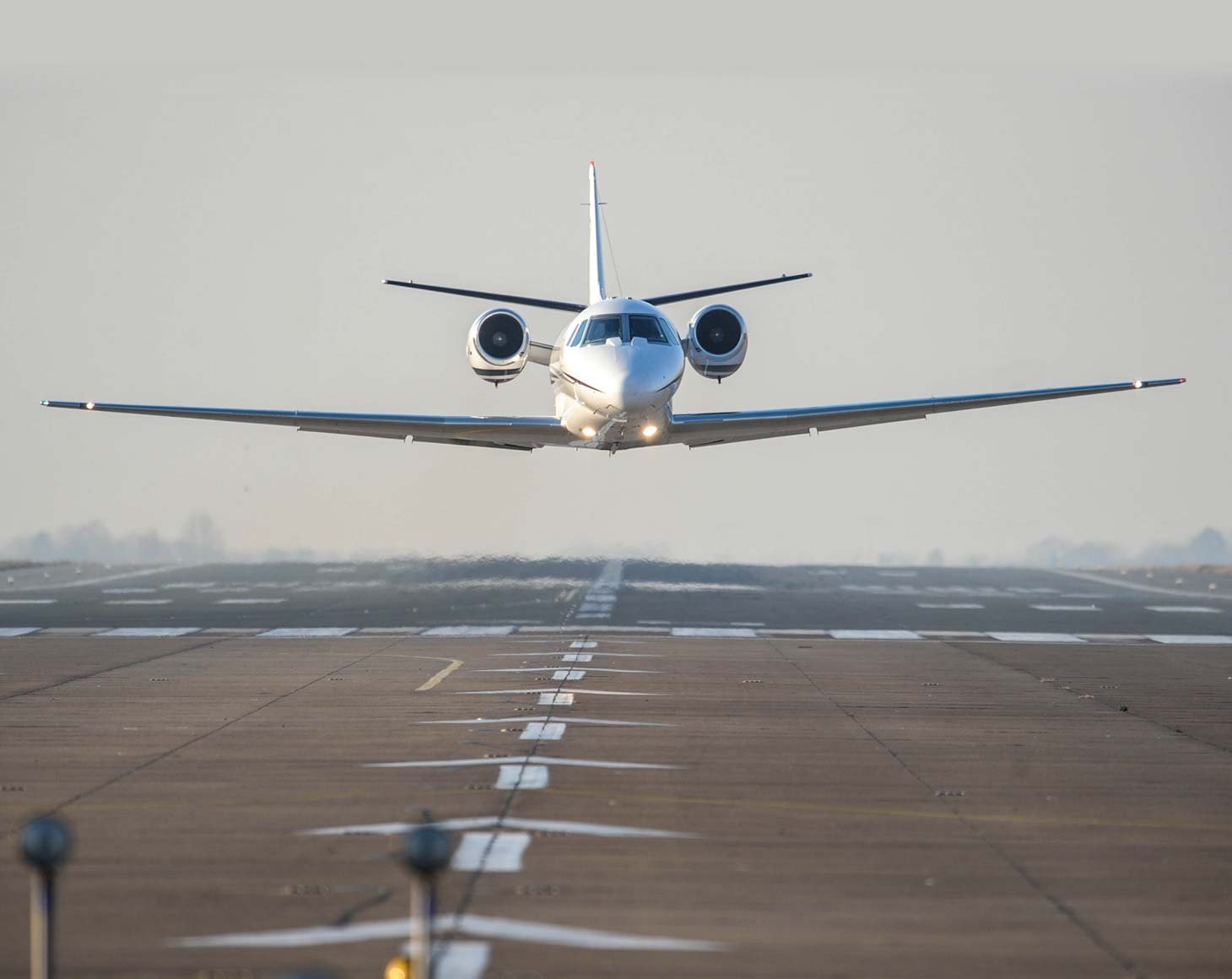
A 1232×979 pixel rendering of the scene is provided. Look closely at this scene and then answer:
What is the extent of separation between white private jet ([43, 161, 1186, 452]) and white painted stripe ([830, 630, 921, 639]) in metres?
5.31

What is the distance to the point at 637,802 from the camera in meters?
14.1

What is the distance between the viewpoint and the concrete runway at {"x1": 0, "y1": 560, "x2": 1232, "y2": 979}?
30.8 ft

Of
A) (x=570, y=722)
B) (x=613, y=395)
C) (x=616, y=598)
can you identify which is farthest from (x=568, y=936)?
(x=616, y=598)

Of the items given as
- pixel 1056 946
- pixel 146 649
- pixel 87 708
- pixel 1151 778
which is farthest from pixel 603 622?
pixel 1056 946

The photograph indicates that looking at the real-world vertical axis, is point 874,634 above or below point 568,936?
above

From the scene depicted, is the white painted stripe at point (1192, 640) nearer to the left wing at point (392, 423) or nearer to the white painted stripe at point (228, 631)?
the left wing at point (392, 423)

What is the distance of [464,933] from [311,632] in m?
28.6

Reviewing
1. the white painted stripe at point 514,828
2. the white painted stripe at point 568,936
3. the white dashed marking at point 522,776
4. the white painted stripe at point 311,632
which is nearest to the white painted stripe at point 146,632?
the white painted stripe at point 311,632

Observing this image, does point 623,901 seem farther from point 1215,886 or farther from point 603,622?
point 603,622

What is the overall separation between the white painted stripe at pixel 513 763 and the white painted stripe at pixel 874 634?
2067cm

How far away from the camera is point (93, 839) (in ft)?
40.2

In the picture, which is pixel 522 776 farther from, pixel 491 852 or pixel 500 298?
pixel 500 298

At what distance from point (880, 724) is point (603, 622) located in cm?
1977

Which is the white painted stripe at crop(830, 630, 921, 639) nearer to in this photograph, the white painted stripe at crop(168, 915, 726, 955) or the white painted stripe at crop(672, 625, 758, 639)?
the white painted stripe at crop(672, 625, 758, 639)
